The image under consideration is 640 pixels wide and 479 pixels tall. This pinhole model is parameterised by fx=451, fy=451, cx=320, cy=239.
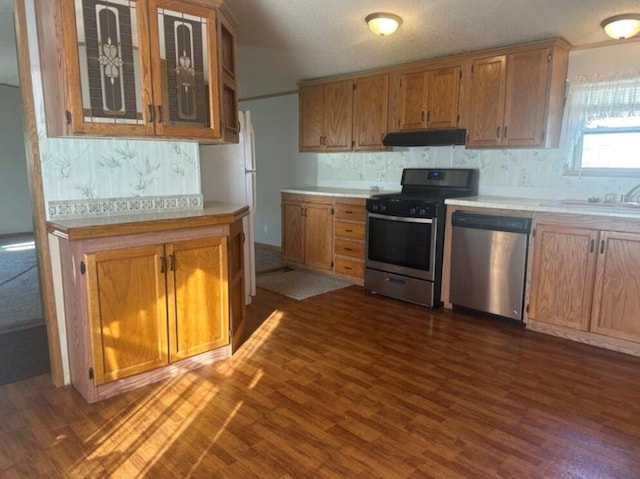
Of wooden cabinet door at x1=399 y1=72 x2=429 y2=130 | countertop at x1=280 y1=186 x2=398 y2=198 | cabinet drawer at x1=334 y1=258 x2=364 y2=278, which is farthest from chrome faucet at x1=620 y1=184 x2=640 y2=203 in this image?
cabinet drawer at x1=334 y1=258 x2=364 y2=278

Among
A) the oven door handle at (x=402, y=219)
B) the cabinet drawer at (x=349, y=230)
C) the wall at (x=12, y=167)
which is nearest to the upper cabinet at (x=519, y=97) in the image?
the oven door handle at (x=402, y=219)

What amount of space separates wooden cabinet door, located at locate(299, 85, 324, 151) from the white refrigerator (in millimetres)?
1506

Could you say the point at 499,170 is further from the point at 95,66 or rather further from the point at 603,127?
the point at 95,66

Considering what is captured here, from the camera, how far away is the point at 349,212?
464 centimetres

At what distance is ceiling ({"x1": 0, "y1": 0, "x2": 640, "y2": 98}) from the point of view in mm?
3062

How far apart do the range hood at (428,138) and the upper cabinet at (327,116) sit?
62 cm

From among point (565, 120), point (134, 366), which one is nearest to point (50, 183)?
point (134, 366)

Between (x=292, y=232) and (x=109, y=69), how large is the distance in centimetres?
314

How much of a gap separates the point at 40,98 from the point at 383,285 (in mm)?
3068

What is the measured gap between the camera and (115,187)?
2775mm

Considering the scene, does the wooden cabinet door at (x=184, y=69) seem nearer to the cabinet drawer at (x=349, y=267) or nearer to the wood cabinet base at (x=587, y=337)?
the cabinet drawer at (x=349, y=267)

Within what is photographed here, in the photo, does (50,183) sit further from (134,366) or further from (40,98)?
(134,366)

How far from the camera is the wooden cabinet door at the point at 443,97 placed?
13.2ft

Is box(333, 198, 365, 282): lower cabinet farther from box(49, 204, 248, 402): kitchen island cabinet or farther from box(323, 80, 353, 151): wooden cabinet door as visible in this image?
box(49, 204, 248, 402): kitchen island cabinet
